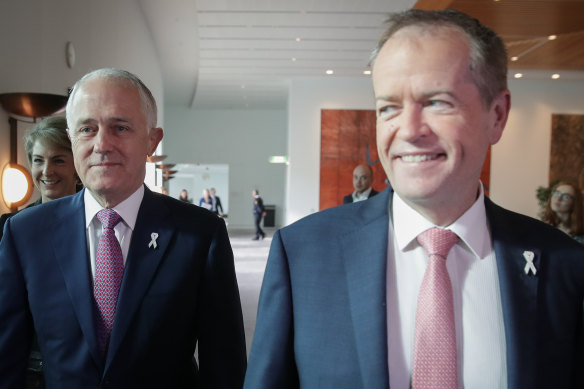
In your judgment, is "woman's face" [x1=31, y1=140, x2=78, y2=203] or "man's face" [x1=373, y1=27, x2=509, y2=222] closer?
"man's face" [x1=373, y1=27, x2=509, y2=222]

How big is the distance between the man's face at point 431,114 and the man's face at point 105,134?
883mm

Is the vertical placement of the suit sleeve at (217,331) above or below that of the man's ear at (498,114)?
below

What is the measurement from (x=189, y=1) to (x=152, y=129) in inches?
362

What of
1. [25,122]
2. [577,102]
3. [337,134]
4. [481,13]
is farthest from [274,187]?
[25,122]

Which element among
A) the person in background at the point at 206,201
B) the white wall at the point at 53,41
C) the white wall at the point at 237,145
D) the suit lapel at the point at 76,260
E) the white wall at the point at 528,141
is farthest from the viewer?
the white wall at the point at 237,145

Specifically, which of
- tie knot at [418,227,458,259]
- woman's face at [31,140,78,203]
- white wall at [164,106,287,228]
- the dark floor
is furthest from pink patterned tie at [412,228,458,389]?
white wall at [164,106,287,228]

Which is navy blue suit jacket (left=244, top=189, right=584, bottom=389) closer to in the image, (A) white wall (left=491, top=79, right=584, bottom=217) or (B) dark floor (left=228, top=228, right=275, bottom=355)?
(B) dark floor (left=228, top=228, right=275, bottom=355)

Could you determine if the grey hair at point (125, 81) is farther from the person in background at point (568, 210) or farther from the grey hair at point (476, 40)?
the person in background at point (568, 210)

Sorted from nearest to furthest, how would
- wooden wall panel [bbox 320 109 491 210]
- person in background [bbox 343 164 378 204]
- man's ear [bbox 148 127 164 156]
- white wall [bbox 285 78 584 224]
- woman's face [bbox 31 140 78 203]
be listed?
man's ear [bbox 148 127 164 156]
woman's face [bbox 31 140 78 203]
person in background [bbox 343 164 378 204]
white wall [bbox 285 78 584 224]
wooden wall panel [bbox 320 109 491 210]

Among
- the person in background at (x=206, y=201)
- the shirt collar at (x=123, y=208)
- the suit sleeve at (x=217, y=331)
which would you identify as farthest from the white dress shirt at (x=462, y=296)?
the person in background at (x=206, y=201)

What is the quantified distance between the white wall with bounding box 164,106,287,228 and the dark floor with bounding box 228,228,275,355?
5764mm

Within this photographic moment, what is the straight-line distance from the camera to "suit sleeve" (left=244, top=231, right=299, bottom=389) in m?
1.15

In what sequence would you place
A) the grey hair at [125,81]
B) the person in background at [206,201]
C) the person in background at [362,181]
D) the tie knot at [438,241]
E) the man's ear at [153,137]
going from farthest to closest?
the person in background at [206,201] → the person in background at [362,181] → the man's ear at [153,137] → the grey hair at [125,81] → the tie knot at [438,241]

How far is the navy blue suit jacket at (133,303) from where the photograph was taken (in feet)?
4.89
